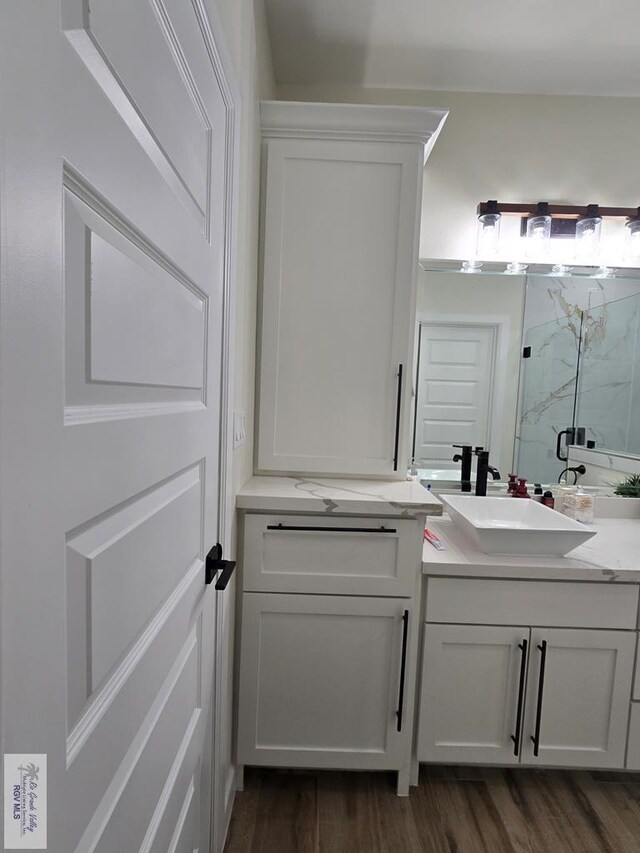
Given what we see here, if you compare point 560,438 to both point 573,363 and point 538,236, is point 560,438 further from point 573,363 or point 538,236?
point 538,236

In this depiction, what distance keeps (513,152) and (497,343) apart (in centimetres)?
81

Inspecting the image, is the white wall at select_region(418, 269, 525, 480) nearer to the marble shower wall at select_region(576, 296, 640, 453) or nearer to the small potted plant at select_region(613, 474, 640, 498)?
the marble shower wall at select_region(576, 296, 640, 453)

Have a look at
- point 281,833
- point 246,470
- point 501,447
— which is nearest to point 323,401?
point 246,470

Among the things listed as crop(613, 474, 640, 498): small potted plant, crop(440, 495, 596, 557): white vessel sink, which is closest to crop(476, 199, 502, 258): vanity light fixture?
crop(440, 495, 596, 557): white vessel sink

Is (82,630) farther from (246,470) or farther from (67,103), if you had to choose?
(246,470)

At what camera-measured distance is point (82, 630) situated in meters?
0.47

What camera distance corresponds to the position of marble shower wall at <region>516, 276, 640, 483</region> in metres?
1.96

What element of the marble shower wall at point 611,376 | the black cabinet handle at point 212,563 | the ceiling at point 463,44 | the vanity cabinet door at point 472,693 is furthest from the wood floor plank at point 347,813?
the ceiling at point 463,44

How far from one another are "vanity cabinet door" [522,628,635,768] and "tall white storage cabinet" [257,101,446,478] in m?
0.77

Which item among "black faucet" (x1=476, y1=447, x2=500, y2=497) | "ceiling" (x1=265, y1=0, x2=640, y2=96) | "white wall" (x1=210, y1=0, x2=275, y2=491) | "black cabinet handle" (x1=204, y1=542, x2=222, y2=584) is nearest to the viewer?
"black cabinet handle" (x1=204, y1=542, x2=222, y2=584)

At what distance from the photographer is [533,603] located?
1428 mm

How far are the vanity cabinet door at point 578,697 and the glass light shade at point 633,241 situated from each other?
153 cm

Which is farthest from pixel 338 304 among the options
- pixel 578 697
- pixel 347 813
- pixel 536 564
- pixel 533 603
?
pixel 347 813

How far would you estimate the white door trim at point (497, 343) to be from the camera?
76.2 inches
